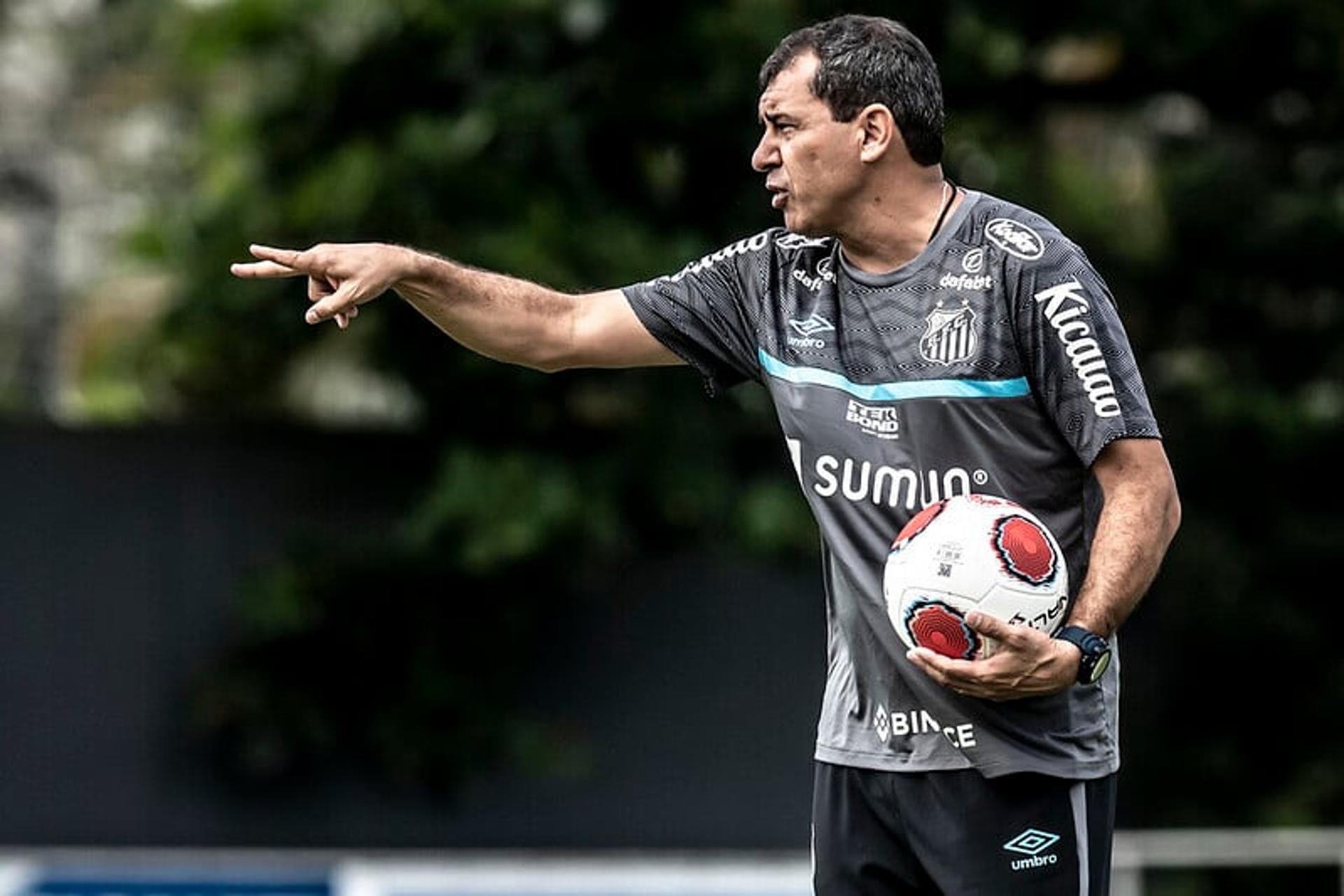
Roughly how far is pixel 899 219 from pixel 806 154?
0.69ft

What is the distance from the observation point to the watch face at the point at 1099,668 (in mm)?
4129

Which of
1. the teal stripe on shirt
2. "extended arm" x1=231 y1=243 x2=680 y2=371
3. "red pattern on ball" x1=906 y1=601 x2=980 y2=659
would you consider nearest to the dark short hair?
the teal stripe on shirt

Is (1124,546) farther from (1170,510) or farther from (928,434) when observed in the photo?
(928,434)

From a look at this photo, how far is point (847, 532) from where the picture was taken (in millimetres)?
4402

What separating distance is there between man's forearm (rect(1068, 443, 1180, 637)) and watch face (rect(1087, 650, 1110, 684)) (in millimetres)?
43

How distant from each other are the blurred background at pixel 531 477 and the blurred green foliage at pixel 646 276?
2 centimetres

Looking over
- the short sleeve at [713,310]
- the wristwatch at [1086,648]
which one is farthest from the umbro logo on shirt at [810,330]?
the wristwatch at [1086,648]

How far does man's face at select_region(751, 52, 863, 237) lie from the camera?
4328mm

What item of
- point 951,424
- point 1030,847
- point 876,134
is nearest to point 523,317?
point 876,134

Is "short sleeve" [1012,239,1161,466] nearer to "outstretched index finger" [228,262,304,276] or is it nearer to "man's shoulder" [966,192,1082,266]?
"man's shoulder" [966,192,1082,266]

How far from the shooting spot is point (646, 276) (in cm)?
1070

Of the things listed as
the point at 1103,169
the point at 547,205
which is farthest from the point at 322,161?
the point at 1103,169

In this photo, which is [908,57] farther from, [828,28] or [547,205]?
[547,205]

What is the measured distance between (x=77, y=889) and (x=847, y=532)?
5.69m
